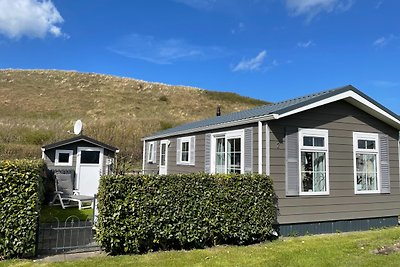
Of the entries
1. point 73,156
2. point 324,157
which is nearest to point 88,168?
point 73,156

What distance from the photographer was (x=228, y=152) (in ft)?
28.0

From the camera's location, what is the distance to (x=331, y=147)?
7.58 m

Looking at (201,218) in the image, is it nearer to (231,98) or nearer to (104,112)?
(104,112)

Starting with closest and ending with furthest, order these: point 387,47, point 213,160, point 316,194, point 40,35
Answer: point 316,194 < point 213,160 < point 387,47 < point 40,35

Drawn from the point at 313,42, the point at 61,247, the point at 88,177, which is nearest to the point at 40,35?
the point at 88,177

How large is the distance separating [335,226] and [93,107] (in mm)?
34719

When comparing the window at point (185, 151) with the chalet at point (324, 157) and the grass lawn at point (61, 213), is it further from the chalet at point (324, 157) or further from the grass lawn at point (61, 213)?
the grass lawn at point (61, 213)

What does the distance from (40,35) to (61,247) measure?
936 inches

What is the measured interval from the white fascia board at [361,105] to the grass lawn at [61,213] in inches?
250

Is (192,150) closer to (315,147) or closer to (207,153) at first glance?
(207,153)

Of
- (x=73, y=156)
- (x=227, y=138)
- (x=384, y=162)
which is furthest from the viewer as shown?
(x=73, y=156)

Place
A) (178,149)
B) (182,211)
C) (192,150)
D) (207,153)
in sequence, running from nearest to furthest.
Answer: (182,211)
(207,153)
(192,150)
(178,149)

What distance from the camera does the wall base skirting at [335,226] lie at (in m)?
6.91

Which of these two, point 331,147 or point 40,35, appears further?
point 40,35
